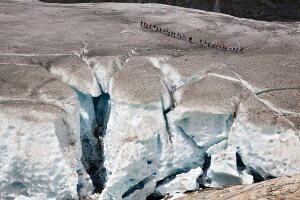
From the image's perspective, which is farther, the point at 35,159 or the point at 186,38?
the point at 186,38

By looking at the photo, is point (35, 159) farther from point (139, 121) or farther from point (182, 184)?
point (182, 184)

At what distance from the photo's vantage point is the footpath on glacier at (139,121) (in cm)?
2106

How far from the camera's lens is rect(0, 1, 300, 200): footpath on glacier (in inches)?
829

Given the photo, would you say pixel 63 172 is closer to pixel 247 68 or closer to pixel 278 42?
pixel 247 68

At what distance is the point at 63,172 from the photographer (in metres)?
20.9

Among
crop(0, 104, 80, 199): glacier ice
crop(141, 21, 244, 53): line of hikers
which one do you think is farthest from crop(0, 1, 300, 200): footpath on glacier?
crop(141, 21, 244, 53): line of hikers

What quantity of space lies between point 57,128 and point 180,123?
244 inches

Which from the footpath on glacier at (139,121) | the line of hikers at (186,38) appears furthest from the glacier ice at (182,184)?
the line of hikers at (186,38)

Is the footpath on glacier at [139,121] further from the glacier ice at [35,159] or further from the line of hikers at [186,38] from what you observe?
the line of hikers at [186,38]

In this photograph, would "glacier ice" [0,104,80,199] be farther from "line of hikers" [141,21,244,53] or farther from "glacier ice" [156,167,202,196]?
"line of hikers" [141,21,244,53]

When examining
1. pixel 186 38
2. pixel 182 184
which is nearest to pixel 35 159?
pixel 182 184

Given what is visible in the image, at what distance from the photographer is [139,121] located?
2267cm

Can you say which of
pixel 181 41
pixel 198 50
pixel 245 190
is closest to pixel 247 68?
pixel 198 50

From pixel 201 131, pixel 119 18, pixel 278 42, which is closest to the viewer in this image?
pixel 201 131
